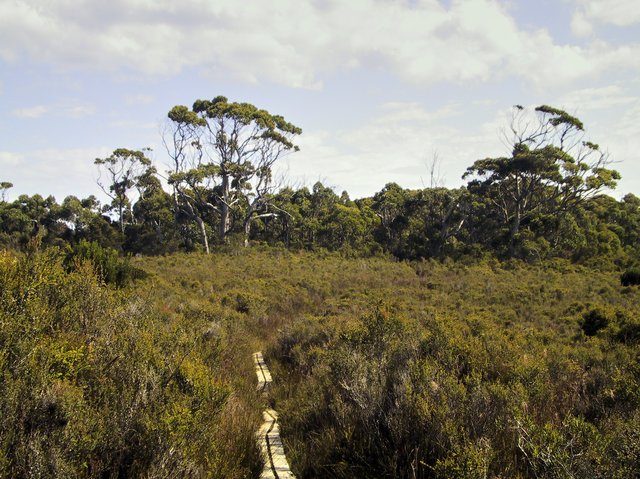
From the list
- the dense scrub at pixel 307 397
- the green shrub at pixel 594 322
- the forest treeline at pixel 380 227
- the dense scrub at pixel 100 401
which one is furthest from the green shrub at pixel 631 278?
the dense scrub at pixel 100 401

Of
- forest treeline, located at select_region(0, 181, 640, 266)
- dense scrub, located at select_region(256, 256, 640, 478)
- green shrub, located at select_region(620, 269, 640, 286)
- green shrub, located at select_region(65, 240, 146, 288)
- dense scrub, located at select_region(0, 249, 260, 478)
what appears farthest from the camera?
forest treeline, located at select_region(0, 181, 640, 266)

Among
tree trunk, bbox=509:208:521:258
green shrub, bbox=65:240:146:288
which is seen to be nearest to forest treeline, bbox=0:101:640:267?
tree trunk, bbox=509:208:521:258

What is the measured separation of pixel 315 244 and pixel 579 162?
2121 cm

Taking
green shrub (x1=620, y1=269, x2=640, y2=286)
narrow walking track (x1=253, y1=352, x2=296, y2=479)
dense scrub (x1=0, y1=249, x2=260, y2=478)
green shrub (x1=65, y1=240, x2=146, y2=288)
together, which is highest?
green shrub (x1=65, y1=240, x2=146, y2=288)

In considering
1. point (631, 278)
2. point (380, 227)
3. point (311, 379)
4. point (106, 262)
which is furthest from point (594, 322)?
point (380, 227)

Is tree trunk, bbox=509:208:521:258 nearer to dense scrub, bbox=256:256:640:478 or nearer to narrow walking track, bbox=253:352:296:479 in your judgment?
dense scrub, bbox=256:256:640:478

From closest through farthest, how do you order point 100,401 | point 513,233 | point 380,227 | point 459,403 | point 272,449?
1. point 100,401
2. point 459,403
3. point 272,449
4. point 513,233
5. point 380,227

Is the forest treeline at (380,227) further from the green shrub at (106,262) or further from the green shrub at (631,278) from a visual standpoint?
the green shrub at (106,262)

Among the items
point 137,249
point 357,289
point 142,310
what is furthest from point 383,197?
point 142,310

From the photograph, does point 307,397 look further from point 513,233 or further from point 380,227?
point 380,227

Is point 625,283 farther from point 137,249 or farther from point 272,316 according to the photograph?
point 137,249

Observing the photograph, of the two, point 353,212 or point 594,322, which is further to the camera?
point 353,212

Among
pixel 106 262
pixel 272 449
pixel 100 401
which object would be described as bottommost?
pixel 272 449

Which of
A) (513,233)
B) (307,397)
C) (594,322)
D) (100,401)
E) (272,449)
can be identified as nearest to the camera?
(100,401)
